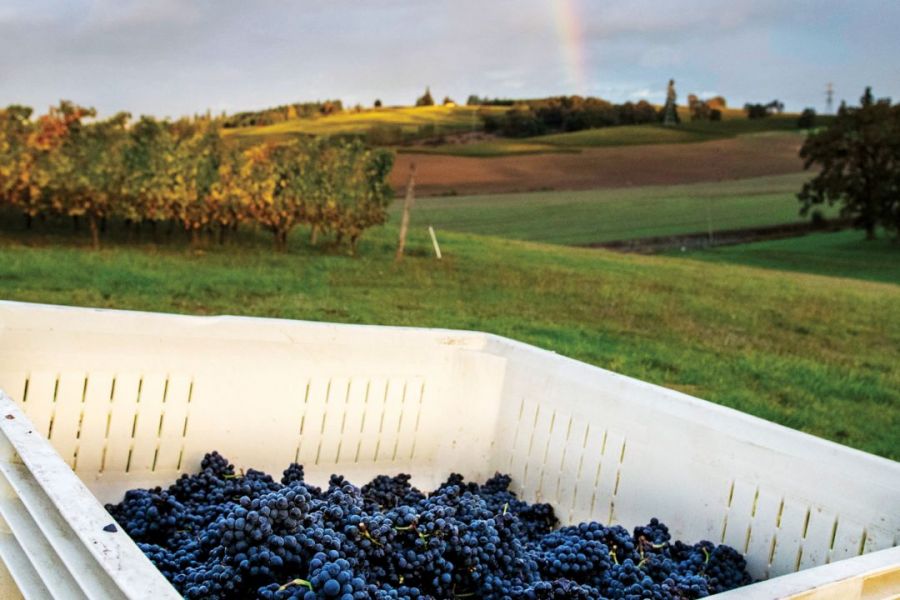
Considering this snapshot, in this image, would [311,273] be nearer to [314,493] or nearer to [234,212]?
[234,212]

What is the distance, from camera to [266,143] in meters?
16.5

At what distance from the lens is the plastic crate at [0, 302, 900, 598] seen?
219 centimetres

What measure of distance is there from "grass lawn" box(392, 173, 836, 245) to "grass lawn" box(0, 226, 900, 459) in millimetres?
7732

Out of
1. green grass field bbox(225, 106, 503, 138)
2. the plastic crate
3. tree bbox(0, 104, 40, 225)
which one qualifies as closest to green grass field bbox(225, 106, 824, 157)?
green grass field bbox(225, 106, 503, 138)

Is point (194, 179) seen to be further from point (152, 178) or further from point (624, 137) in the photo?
point (624, 137)

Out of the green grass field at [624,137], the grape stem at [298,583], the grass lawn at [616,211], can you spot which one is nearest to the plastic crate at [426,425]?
the grape stem at [298,583]

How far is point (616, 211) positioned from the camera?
27.5 m

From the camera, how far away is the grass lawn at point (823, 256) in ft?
69.7

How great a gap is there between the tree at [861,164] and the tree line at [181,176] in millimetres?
17352

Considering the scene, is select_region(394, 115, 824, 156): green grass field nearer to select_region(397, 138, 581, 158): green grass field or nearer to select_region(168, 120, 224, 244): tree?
select_region(397, 138, 581, 158): green grass field

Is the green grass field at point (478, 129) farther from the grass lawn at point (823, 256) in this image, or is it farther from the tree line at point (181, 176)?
the grass lawn at point (823, 256)

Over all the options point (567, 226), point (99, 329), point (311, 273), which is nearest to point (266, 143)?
point (311, 273)

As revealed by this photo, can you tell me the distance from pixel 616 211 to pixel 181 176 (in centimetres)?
1592

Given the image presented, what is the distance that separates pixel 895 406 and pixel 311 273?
7.37 metres
